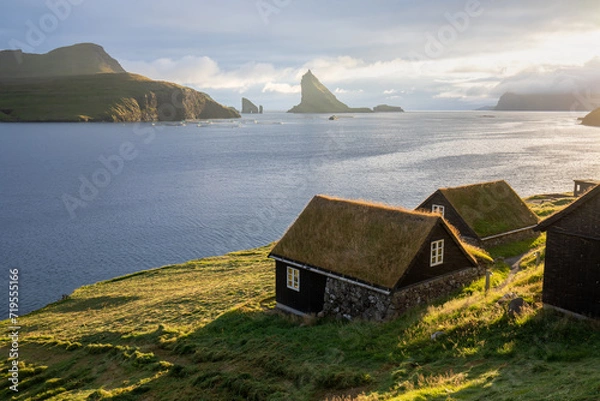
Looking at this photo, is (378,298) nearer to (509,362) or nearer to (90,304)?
(509,362)

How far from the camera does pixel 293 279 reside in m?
30.5

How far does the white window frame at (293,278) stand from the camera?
99.5ft

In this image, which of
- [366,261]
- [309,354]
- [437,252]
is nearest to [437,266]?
[437,252]

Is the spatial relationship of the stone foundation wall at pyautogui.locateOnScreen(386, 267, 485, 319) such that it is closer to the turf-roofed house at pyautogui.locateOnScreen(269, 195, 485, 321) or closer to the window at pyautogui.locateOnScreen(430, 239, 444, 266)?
the turf-roofed house at pyautogui.locateOnScreen(269, 195, 485, 321)

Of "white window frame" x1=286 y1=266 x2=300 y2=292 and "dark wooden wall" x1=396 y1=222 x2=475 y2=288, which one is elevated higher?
"dark wooden wall" x1=396 y1=222 x2=475 y2=288

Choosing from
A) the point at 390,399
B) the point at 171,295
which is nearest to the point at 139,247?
the point at 171,295

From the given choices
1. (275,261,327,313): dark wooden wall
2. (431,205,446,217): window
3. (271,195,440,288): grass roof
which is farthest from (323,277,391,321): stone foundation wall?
(431,205,446,217): window

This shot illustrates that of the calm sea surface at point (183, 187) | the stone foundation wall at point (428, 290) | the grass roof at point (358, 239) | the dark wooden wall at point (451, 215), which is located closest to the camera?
the stone foundation wall at point (428, 290)

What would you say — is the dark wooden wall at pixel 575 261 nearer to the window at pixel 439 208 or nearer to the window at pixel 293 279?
the window at pixel 293 279

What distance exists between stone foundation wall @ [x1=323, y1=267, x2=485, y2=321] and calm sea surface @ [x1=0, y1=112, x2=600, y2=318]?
31.2 metres

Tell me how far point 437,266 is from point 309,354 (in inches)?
418

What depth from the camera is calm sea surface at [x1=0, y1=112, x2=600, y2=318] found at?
190 feet

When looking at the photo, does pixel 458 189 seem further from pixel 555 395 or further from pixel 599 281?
pixel 555 395

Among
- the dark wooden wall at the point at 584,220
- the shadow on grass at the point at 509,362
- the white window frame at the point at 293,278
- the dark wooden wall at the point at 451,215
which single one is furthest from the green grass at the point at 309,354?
the dark wooden wall at the point at 451,215
